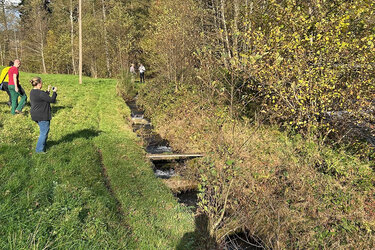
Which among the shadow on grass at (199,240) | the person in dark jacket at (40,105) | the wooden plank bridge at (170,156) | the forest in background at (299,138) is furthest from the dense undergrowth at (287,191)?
the person in dark jacket at (40,105)

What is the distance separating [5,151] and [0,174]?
1385mm

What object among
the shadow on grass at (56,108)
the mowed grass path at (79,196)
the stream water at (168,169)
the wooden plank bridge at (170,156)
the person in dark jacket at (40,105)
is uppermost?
the person in dark jacket at (40,105)

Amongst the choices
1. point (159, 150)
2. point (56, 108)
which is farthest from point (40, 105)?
point (56, 108)

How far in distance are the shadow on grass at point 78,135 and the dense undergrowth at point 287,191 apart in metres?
3.93

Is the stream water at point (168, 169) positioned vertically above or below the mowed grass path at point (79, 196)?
below

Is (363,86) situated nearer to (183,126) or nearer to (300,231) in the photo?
(300,231)

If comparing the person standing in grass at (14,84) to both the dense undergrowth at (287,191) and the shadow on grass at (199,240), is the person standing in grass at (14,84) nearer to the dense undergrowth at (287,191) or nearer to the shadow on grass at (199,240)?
the dense undergrowth at (287,191)

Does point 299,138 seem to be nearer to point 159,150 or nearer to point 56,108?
point 159,150

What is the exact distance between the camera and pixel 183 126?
11.6 metres

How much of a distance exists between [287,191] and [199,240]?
2.88 m

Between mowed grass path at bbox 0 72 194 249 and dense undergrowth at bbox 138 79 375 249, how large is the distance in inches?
45.7

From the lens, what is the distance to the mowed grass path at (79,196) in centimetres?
374

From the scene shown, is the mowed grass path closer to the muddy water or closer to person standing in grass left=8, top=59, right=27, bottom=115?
person standing in grass left=8, top=59, right=27, bottom=115

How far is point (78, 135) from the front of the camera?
8.66 metres
